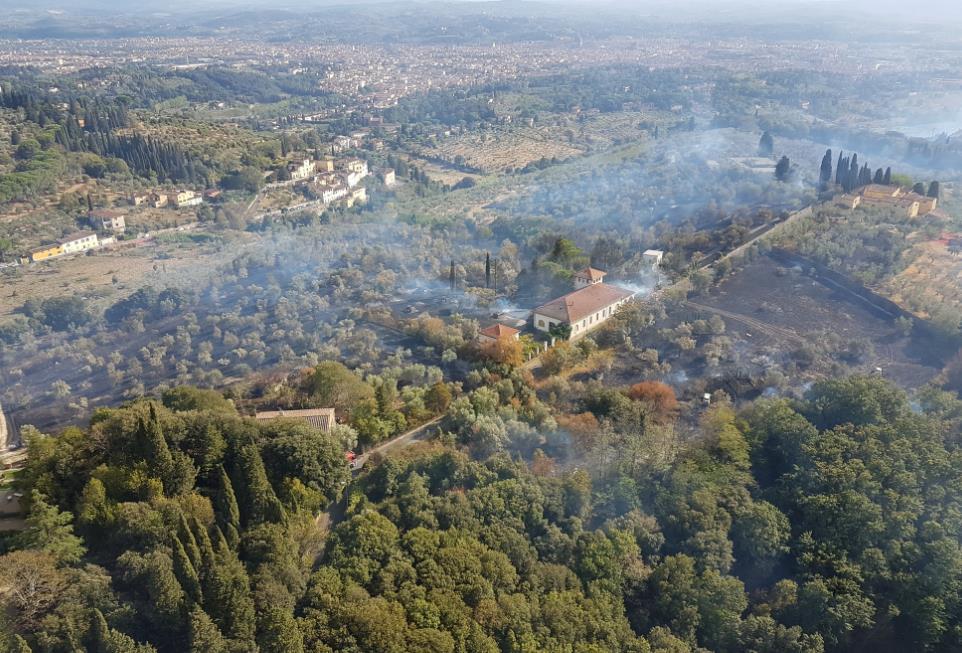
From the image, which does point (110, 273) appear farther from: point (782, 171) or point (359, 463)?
point (782, 171)

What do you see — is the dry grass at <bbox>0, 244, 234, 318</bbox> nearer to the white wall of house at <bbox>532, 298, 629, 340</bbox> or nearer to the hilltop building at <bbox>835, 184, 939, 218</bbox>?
the white wall of house at <bbox>532, 298, 629, 340</bbox>

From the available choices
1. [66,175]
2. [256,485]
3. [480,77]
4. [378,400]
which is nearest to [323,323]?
[378,400]

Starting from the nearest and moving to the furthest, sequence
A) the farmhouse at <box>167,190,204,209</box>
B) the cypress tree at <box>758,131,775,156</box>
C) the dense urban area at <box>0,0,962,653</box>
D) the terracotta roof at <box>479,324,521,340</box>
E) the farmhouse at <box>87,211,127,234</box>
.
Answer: the dense urban area at <box>0,0,962,653</box> → the terracotta roof at <box>479,324,521,340</box> → the farmhouse at <box>87,211,127,234</box> → the farmhouse at <box>167,190,204,209</box> → the cypress tree at <box>758,131,775,156</box>

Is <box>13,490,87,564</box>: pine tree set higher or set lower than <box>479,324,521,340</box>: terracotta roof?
higher

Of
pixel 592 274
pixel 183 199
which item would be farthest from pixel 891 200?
pixel 183 199

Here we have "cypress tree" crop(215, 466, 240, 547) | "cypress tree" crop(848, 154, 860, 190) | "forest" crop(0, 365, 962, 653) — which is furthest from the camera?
"cypress tree" crop(848, 154, 860, 190)

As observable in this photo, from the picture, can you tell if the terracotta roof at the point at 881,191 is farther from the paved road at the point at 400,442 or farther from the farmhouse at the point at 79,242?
the farmhouse at the point at 79,242

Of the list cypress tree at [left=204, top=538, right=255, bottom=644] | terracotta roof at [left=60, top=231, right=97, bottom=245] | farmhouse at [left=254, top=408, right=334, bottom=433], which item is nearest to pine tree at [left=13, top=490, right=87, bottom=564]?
cypress tree at [left=204, top=538, right=255, bottom=644]

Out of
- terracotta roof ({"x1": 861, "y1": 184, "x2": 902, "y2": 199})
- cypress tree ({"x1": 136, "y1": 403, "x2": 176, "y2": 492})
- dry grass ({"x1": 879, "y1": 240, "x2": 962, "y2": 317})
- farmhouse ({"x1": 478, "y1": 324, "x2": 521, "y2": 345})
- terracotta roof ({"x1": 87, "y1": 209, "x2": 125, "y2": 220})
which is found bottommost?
dry grass ({"x1": 879, "y1": 240, "x2": 962, "y2": 317})
